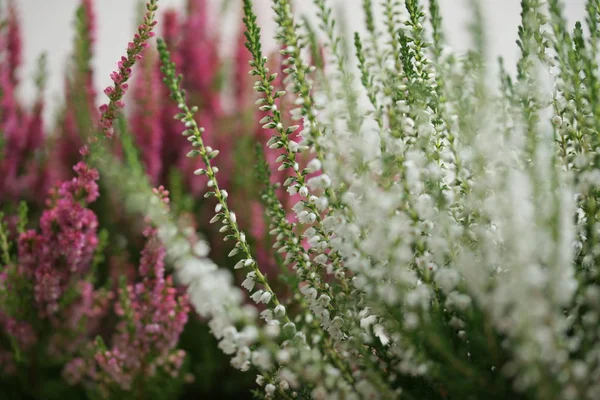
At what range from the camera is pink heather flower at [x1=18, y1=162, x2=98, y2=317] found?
0.74 meters

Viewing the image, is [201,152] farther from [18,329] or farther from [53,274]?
[18,329]

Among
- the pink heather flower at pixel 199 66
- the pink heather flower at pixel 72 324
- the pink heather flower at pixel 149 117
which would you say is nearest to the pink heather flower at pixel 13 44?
the pink heather flower at pixel 149 117

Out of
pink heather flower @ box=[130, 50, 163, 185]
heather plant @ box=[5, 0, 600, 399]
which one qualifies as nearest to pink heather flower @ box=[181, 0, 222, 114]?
pink heather flower @ box=[130, 50, 163, 185]

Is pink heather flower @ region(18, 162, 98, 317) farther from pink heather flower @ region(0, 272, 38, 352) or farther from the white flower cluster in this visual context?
the white flower cluster

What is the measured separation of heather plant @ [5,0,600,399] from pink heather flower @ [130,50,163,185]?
1.91 ft

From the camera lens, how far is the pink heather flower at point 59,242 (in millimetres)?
738

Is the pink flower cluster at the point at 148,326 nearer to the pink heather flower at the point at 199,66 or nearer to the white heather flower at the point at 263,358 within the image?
the white heather flower at the point at 263,358

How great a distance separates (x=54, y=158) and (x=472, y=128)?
1311 millimetres

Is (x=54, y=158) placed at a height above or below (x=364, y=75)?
above

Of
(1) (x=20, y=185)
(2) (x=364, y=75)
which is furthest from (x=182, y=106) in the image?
(1) (x=20, y=185)

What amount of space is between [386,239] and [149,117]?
1.16 meters

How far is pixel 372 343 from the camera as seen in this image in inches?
21.0

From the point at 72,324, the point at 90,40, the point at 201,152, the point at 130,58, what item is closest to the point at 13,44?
the point at 90,40

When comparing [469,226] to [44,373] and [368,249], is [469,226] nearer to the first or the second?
[368,249]
